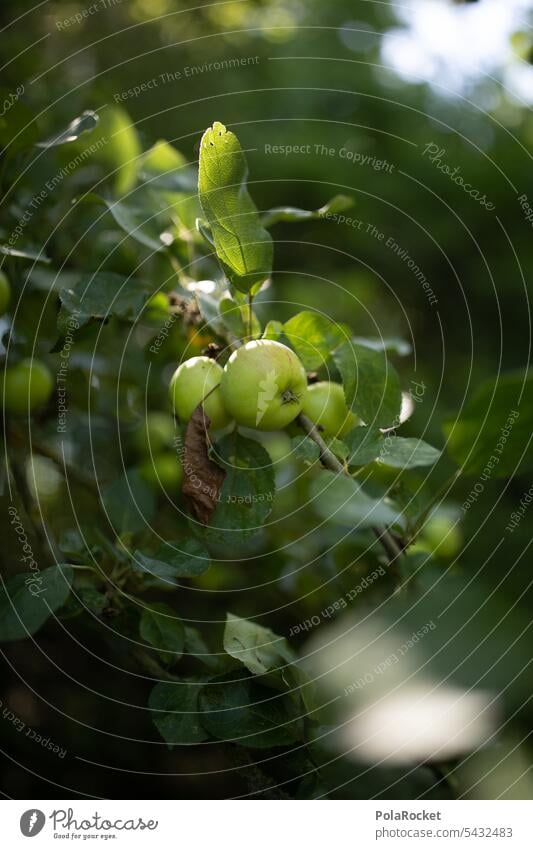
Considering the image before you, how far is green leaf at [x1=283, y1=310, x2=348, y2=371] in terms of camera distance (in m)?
0.56

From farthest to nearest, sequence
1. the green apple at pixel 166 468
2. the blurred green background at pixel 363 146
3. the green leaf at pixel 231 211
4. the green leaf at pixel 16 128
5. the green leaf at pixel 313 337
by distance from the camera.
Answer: the blurred green background at pixel 363 146
the green apple at pixel 166 468
the green leaf at pixel 16 128
the green leaf at pixel 313 337
the green leaf at pixel 231 211

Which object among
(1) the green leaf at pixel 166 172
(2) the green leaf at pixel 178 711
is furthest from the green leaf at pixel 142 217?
(2) the green leaf at pixel 178 711

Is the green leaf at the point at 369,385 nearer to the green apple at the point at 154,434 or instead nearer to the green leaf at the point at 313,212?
the green leaf at the point at 313,212

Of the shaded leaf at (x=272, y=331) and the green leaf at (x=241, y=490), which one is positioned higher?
the shaded leaf at (x=272, y=331)

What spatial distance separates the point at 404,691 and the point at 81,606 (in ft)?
0.90

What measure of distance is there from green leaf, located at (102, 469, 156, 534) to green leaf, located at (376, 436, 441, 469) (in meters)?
0.26

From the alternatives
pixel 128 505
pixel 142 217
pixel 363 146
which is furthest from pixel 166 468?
pixel 363 146

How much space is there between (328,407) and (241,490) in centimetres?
9

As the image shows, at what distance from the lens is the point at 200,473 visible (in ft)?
1.73

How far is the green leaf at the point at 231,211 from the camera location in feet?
1.51

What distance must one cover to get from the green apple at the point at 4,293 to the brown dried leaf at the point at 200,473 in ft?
0.77

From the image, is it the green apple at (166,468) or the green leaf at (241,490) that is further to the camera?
the green apple at (166,468)
